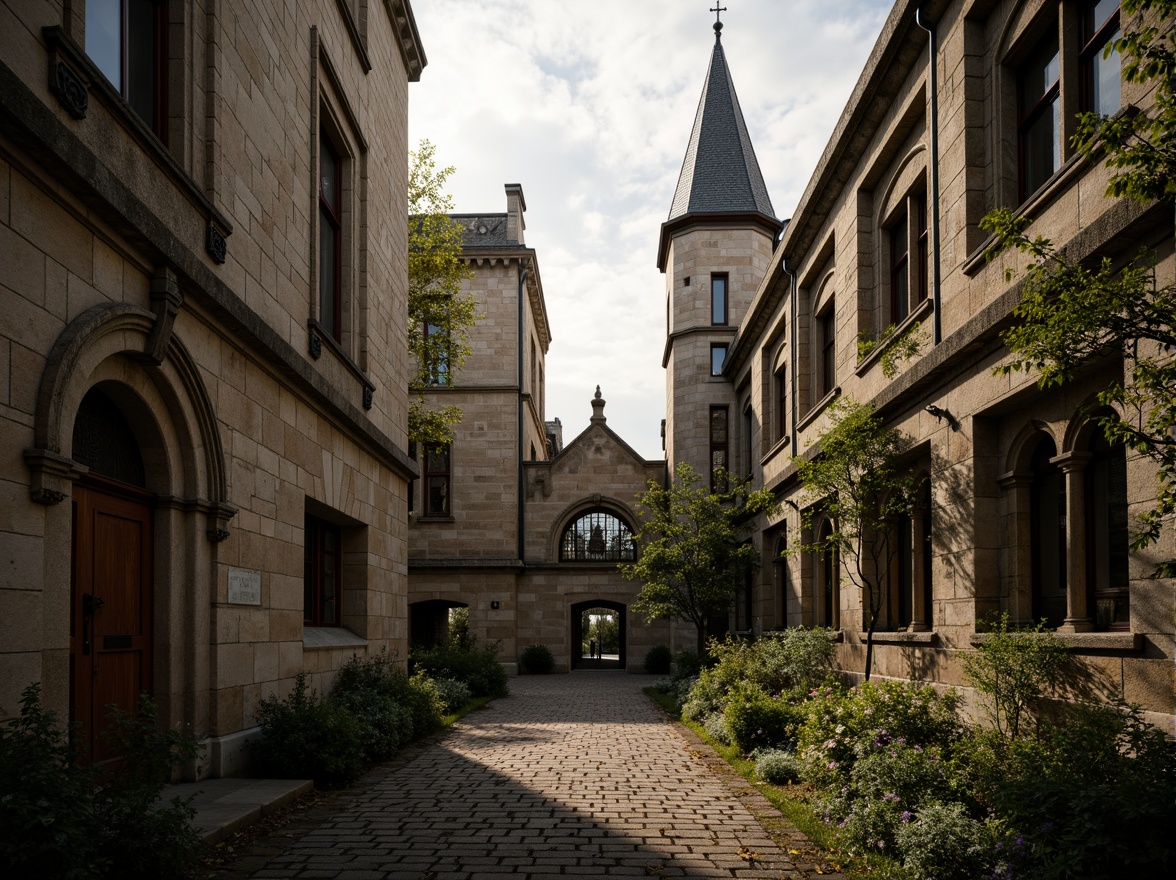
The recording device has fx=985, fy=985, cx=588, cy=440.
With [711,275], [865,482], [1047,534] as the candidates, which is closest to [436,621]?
[711,275]

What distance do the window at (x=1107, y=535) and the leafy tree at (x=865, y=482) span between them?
10.7 feet

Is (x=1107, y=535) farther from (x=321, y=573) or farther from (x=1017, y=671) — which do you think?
→ (x=321, y=573)

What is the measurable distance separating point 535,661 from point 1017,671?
75.5 feet

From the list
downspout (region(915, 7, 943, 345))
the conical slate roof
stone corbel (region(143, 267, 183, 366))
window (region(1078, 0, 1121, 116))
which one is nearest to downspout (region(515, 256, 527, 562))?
the conical slate roof

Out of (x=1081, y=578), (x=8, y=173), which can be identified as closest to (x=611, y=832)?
(x=1081, y=578)

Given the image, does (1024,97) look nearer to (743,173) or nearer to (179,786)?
(179,786)

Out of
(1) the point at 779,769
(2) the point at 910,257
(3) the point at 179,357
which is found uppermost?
(2) the point at 910,257

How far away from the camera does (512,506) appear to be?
1208 inches

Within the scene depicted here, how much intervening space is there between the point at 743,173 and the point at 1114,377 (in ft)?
77.8

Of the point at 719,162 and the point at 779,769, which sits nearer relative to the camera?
the point at 779,769

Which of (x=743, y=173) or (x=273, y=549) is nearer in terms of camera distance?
(x=273, y=549)

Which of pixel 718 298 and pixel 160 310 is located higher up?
pixel 718 298

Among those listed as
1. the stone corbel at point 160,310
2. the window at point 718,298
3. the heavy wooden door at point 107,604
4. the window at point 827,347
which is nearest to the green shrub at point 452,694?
the window at point 827,347

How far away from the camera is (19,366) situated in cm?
583
